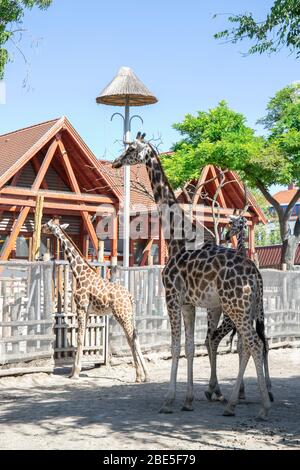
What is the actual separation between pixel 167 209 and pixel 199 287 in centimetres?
131

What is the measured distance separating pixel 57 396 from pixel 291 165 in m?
21.5

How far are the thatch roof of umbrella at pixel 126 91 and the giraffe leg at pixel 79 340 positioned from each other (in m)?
7.70

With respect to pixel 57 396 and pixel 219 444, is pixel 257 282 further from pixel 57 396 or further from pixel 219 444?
pixel 57 396

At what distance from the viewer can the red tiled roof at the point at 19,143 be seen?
22.5m

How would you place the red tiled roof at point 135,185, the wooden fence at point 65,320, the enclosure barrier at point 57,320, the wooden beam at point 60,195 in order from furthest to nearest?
the red tiled roof at point 135,185
the wooden beam at point 60,195
the wooden fence at point 65,320
the enclosure barrier at point 57,320

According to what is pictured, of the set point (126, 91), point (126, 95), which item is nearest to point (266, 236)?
point (126, 95)

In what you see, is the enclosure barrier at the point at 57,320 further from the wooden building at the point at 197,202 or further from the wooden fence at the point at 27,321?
the wooden building at the point at 197,202

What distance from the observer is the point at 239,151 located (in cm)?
2819

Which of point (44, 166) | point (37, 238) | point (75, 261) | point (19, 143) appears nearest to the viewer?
point (75, 261)

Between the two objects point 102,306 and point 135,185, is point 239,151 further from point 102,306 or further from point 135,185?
point 102,306

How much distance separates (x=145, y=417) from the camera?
8641 millimetres

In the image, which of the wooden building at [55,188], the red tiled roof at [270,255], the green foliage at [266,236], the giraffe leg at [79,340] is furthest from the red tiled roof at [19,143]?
the green foliage at [266,236]

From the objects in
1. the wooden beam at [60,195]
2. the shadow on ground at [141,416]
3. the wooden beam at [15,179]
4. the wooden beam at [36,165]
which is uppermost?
the wooden beam at [36,165]

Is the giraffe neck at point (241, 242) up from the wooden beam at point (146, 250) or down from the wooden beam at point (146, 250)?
down
